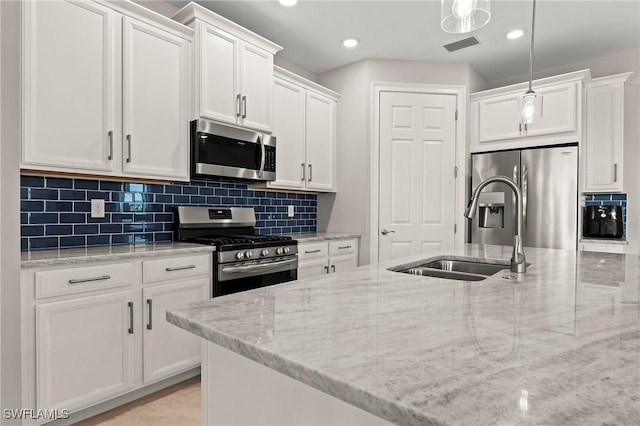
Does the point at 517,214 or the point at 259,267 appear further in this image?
the point at 259,267

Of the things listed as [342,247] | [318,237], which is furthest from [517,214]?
[342,247]

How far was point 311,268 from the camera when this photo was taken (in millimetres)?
3342

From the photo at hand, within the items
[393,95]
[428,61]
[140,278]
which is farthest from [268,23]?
[140,278]

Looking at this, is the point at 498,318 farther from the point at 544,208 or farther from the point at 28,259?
the point at 544,208

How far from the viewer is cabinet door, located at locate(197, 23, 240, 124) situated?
8.88 ft

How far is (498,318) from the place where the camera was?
0.86 m

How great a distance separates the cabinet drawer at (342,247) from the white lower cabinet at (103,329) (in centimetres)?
143

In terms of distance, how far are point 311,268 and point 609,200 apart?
10.0 feet

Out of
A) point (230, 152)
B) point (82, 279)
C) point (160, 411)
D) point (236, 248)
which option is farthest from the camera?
point (230, 152)

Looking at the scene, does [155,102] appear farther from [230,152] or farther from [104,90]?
[230,152]

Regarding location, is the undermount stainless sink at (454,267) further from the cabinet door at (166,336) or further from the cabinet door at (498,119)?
the cabinet door at (498,119)

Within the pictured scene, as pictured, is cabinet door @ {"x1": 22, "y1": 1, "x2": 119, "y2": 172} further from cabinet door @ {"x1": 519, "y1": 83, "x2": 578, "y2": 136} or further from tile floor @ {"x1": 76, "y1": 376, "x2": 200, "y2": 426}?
cabinet door @ {"x1": 519, "y1": 83, "x2": 578, "y2": 136}

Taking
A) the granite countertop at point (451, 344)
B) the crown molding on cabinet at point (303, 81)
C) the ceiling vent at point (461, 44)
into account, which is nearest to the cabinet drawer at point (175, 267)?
the granite countertop at point (451, 344)

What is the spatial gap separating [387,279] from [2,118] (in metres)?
1.11
